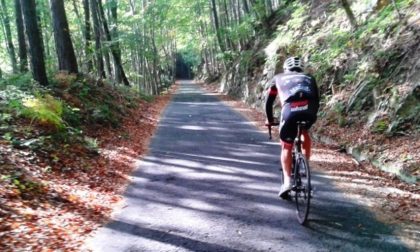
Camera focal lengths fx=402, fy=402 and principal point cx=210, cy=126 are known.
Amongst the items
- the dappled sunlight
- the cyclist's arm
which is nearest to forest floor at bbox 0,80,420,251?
the cyclist's arm

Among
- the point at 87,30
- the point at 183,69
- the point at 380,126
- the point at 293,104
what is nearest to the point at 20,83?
the point at 293,104

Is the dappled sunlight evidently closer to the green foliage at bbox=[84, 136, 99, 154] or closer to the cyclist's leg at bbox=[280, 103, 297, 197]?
the green foliage at bbox=[84, 136, 99, 154]

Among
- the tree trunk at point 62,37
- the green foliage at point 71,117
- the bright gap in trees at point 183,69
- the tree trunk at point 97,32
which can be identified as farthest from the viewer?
the bright gap in trees at point 183,69

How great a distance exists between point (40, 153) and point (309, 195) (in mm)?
5351

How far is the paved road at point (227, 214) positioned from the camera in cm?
486

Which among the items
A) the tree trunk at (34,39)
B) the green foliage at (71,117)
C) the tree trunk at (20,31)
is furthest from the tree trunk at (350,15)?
the tree trunk at (20,31)

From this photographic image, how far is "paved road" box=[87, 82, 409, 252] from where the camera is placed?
15.9 feet

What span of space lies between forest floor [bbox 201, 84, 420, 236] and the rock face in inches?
20.4

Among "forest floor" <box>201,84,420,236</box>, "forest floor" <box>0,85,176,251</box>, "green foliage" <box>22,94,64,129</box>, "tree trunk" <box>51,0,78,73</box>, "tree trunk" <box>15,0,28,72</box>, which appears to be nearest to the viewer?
"forest floor" <box>0,85,176,251</box>

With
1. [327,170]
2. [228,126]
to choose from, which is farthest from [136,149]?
[327,170]

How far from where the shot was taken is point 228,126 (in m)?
14.1

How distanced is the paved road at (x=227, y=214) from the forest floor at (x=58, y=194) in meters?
0.35

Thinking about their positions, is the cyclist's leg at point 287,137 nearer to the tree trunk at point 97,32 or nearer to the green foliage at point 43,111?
the green foliage at point 43,111

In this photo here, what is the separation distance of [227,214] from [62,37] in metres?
10.2
